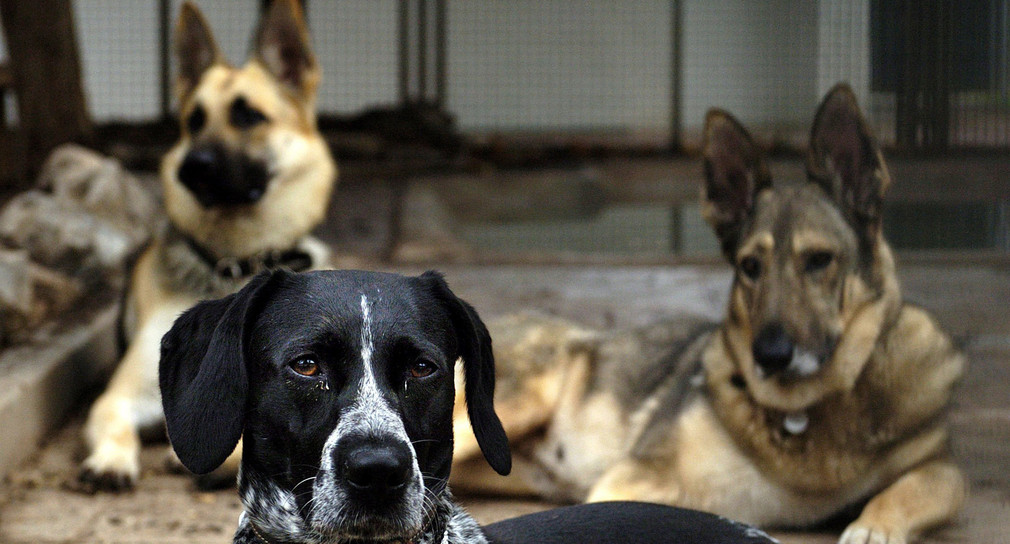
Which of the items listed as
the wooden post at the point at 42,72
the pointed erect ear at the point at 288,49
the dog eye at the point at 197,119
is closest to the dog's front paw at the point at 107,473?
the dog eye at the point at 197,119

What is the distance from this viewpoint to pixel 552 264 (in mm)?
7320

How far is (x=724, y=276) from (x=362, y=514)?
5074mm

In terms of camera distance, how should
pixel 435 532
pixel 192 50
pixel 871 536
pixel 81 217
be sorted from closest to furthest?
1. pixel 435 532
2. pixel 871 536
3. pixel 192 50
4. pixel 81 217

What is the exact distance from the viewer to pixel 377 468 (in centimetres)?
193

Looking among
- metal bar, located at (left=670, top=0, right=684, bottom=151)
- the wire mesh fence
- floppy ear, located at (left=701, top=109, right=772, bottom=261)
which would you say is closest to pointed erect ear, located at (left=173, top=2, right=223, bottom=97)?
floppy ear, located at (left=701, top=109, right=772, bottom=261)

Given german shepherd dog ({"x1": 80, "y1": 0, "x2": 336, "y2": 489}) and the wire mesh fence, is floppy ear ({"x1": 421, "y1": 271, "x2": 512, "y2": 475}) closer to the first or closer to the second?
german shepherd dog ({"x1": 80, "y1": 0, "x2": 336, "y2": 489})

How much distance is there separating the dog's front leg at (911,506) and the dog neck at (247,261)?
256 centimetres

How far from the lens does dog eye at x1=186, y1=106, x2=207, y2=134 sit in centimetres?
477

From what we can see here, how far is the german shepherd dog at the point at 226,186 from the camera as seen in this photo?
4617 millimetres

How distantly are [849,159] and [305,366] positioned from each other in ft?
6.84

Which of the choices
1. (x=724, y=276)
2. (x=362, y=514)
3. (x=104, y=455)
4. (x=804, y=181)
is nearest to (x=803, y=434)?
(x=804, y=181)

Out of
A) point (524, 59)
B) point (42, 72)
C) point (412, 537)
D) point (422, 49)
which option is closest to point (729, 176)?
point (412, 537)

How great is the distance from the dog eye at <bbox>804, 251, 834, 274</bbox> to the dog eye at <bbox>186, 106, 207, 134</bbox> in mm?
2731

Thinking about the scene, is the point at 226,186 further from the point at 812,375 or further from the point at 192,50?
the point at 812,375
